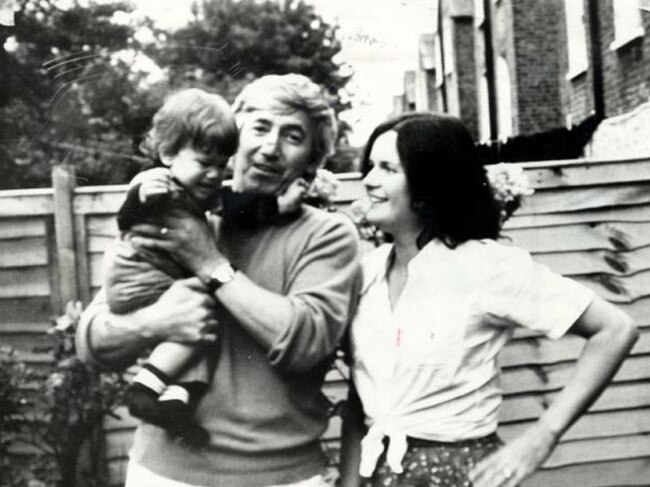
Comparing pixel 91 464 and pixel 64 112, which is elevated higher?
pixel 64 112

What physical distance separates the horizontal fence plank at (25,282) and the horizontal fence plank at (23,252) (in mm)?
17

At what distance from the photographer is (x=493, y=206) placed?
1.24 meters

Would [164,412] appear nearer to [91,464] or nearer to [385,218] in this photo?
[385,218]

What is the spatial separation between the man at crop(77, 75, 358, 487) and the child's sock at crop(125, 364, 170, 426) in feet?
0.16

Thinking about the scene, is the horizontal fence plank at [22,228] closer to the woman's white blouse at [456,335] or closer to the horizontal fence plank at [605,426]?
the woman's white blouse at [456,335]

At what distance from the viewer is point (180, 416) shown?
1.08 meters

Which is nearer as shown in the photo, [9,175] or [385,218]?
[385,218]

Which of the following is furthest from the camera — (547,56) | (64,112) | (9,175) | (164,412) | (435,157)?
(547,56)

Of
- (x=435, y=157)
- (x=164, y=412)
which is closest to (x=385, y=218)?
(x=435, y=157)

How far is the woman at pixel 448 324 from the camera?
1126 millimetres

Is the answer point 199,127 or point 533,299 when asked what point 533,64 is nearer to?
point 533,299

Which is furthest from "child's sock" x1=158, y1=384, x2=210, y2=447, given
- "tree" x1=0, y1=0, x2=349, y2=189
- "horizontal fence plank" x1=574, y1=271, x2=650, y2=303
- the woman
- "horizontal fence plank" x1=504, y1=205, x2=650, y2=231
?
"horizontal fence plank" x1=574, y1=271, x2=650, y2=303

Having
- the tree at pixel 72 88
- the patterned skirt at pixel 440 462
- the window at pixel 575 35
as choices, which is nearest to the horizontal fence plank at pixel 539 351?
the window at pixel 575 35

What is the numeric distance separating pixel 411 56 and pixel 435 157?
1.66 ft
